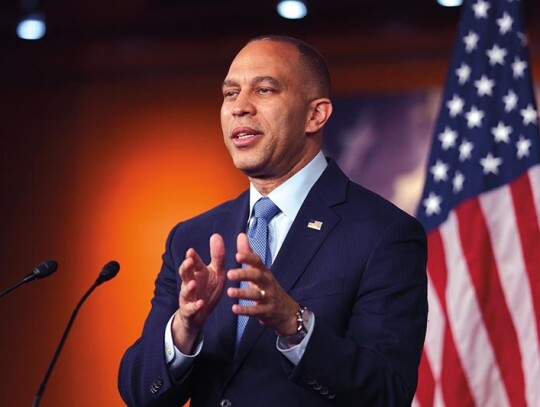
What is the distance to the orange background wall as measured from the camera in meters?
4.95

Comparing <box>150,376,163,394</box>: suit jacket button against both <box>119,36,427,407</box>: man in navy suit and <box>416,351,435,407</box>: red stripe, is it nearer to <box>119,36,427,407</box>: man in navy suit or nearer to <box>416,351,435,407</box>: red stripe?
<box>119,36,427,407</box>: man in navy suit

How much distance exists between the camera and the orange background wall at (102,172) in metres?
4.95

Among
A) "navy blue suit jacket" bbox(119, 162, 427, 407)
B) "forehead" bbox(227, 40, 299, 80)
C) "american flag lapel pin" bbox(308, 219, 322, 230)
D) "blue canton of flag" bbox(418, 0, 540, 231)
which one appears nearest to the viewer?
"navy blue suit jacket" bbox(119, 162, 427, 407)

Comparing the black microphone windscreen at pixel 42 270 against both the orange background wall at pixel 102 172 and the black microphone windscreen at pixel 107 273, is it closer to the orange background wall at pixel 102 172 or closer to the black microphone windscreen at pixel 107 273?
the black microphone windscreen at pixel 107 273

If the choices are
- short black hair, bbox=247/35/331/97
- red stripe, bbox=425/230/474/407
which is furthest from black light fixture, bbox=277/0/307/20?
short black hair, bbox=247/35/331/97

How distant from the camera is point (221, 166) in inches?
196

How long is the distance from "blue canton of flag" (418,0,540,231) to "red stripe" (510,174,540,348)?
56 millimetres

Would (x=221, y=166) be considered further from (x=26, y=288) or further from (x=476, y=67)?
(x=476, y=67)

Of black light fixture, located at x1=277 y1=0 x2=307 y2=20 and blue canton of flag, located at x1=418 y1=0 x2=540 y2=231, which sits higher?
black light fixture, located at x1=277 y1=0 x2=307 y2=20

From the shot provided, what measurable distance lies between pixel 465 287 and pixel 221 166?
1782 millimetres

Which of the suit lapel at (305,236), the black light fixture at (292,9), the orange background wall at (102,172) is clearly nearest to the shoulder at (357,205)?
the suit lapel at (305,236)

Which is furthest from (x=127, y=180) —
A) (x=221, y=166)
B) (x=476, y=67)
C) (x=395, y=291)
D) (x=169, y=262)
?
(x=395, y=291)

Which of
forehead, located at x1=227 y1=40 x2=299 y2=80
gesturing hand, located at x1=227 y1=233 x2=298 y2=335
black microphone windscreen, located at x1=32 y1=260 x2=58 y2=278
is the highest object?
forehead, located at x1=227 y1=40 x2=299 y2=80

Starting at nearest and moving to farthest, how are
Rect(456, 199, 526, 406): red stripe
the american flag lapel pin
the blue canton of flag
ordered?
the american flag lapel pin < Rect(456, 199, 526, 406): red stripe < the blue canton of flag
